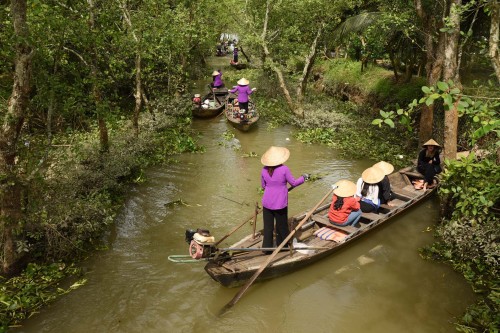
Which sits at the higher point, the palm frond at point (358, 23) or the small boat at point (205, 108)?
the palm frond at point (358, 23)

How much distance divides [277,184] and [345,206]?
197cm

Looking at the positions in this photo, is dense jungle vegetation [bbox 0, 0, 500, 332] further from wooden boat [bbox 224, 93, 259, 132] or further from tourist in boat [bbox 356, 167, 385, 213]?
tourist in boat [bbox 356, 167, 385, 213]

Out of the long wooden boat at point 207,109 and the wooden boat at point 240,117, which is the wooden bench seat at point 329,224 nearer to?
the wooden boat at point 240,117

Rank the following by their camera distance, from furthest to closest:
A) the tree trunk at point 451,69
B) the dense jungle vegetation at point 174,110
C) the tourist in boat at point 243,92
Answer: the tourist in boat at point 243,92
the tree trunk at point 451,69
the dense jungle vegetation at point 174,110

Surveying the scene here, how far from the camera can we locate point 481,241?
672 cm

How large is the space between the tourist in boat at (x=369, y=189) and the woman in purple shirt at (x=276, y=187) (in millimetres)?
2338

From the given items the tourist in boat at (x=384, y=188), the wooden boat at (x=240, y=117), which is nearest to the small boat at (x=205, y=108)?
the wooden boat at (x=240, y=117)

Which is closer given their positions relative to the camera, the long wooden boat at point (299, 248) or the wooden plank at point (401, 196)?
the long wooden boat at point (299, 248)

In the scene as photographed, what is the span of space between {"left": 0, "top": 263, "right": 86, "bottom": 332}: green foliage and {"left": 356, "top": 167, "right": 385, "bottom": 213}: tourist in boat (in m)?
6.15

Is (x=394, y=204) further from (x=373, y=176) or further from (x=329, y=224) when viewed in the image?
(x=329, y=224)

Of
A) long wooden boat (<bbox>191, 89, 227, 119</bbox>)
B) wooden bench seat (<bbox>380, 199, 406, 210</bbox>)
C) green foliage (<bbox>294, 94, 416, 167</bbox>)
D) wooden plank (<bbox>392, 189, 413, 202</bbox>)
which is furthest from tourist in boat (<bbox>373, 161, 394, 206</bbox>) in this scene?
long wooden boat (<bbox>191, 89, 227, 119</bbox>)

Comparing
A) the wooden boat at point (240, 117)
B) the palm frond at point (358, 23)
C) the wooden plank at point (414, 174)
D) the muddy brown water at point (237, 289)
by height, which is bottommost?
the muddy brown water at point (237, 289)

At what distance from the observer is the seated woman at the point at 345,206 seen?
7301 millimetres

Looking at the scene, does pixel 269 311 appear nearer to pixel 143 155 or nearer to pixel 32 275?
pixel 32 275
